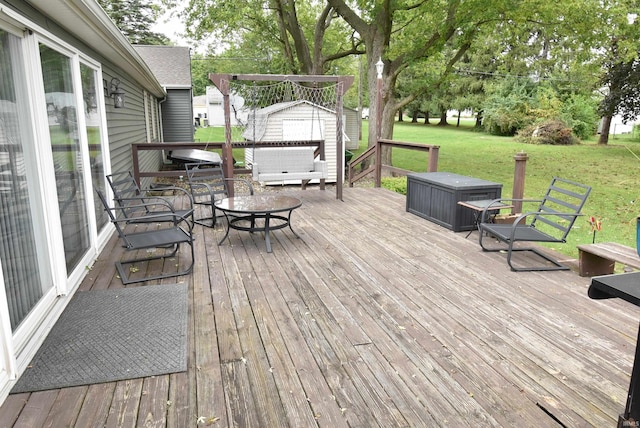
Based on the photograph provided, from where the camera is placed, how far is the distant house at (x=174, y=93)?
1532cm

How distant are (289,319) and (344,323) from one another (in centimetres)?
36

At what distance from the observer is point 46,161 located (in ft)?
9.52

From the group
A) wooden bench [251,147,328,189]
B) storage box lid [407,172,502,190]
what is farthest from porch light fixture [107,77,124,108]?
storage box lid [407,172,502,190]

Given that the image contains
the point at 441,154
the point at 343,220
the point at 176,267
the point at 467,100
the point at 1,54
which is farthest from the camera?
the point at 467,100

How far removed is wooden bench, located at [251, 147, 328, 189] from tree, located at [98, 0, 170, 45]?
26.7 meters

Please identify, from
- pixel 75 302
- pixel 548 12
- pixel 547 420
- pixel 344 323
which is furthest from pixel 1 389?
pixel 548 12

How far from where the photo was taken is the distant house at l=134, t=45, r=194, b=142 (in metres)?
15.3

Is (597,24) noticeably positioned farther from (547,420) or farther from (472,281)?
(547,420)

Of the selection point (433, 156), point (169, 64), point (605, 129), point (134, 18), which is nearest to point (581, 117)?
point (605, 129)

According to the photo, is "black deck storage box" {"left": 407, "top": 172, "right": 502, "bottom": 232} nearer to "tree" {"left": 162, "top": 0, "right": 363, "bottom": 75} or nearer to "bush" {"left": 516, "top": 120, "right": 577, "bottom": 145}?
"tree" {"left": 162, "top": 0, "right": 363, "bottom": 75}

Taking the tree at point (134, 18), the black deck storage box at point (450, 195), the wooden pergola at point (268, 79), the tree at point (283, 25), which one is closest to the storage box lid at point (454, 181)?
the black deck storage box at point (450, 195)

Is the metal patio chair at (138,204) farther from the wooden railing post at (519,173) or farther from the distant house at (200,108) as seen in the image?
the distant house at (200,108)

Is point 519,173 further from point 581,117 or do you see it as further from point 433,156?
point 581,117

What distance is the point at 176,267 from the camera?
3953 millimetres
